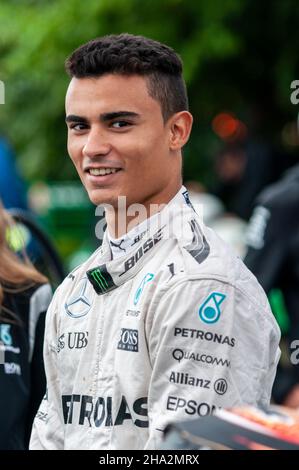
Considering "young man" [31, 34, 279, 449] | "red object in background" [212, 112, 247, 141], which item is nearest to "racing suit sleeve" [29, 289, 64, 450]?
"young man" [31, 34, 279, 449]

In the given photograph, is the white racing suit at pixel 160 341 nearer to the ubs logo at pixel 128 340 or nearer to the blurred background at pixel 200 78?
the ubs logo at pixel 128 340

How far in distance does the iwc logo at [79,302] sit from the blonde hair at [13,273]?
1030mm

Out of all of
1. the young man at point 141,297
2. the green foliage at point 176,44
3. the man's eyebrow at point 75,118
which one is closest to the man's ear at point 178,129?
the young man at point 141,297

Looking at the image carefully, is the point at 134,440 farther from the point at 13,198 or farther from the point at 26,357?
the point at 13,198

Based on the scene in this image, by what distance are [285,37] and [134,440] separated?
6.84 meters

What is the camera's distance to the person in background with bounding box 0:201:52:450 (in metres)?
4.20

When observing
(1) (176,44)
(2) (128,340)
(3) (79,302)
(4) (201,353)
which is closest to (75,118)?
(3) (79,302)

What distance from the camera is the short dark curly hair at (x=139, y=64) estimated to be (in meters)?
3.21

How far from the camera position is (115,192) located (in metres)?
3.26

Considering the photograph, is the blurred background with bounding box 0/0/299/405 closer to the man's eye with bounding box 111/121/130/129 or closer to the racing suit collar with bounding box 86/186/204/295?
the racing suit collar with bounding box 86/186/204/295

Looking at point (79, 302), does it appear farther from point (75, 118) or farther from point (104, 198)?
point (75, 118)

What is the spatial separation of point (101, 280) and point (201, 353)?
0.39 meters

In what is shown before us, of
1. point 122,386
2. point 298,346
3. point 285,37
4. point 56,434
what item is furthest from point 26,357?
point 285,37

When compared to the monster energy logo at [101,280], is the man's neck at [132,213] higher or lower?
higher
